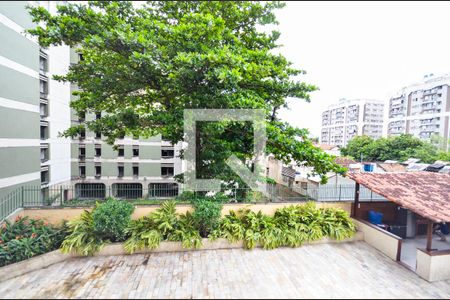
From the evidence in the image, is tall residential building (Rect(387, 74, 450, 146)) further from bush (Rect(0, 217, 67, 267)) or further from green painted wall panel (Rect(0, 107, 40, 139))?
green painted wall panel (Rect(0, 107, 40, 139))

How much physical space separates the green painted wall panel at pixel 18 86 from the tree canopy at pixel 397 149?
36.5 m

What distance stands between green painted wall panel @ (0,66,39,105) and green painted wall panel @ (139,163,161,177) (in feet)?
33.9

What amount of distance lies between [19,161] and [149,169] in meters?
10.7

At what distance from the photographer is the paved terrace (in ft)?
17.1

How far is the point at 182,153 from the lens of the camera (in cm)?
912

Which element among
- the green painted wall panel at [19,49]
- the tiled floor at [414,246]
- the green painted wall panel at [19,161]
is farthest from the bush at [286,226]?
the green painted wall panel at [19,49]

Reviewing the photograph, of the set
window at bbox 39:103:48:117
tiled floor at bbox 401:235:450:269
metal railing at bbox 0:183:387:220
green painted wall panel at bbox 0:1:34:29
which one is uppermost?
green painted wall panel at bbox 0:1:34:29

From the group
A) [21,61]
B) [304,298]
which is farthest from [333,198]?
[21,61]

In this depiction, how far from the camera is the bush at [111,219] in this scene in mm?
6520

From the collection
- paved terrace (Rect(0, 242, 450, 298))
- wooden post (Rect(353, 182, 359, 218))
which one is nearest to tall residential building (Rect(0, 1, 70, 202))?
paved terrace (Rect(0, 242, 450, 298))

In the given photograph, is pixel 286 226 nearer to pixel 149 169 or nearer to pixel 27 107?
pixel 27 107

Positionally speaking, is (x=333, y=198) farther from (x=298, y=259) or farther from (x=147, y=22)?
(x=147, y=22)

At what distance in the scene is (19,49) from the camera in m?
13.3

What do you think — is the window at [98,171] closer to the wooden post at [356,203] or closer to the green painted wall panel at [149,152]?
the green painted wall panel at [149,152]
